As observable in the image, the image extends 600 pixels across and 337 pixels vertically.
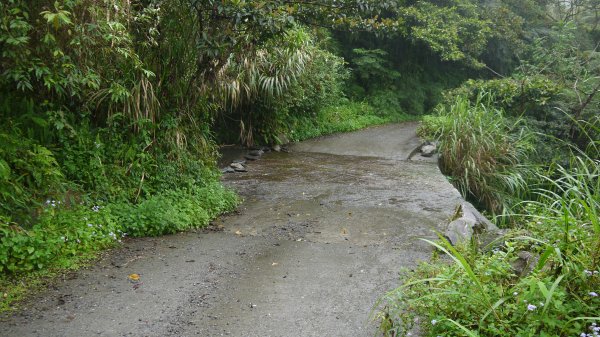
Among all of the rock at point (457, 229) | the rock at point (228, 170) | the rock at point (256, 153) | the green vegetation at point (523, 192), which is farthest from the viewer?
the rock at point (256, 153)

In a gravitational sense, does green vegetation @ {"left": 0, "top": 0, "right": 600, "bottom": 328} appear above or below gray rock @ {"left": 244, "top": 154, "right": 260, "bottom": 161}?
above

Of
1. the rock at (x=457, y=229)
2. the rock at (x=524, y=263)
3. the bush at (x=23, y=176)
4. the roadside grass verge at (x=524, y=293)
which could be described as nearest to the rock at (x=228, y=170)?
the bush at (x=23, y=176)

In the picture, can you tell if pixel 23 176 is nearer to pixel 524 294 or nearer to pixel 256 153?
pixel 524 294

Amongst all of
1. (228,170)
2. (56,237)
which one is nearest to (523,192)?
(228,170)

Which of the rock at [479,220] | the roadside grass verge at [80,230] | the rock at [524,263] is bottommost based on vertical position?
the rock at [479,220]

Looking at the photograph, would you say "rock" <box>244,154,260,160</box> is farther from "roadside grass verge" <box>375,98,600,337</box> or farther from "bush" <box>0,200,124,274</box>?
"roadside grass verge" <box>375,98,600,337</box>

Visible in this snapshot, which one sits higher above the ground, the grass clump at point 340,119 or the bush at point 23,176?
the bush at point 23,176

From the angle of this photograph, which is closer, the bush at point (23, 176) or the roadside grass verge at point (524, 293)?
the roadside grass verge at point (524, 293)

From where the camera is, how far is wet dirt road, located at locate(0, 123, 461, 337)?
136 inches

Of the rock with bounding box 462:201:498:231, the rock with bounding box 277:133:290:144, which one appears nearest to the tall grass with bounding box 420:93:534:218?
the rock with bounding box 462:201:498:231

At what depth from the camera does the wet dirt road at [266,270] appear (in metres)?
3.47

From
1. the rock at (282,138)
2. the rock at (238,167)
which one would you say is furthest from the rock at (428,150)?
the rock at (238,167)

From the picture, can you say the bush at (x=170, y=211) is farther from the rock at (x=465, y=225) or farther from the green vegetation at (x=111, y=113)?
the rock at (x=465, y=225)

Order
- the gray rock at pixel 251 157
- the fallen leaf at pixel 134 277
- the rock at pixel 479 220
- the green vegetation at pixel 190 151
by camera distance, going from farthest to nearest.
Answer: the gray rock at pixel 251 157 < the rock at pixel 479 220 < the fallen leaf at pixel 134 277 < the green vegetation at pixel 190 151
